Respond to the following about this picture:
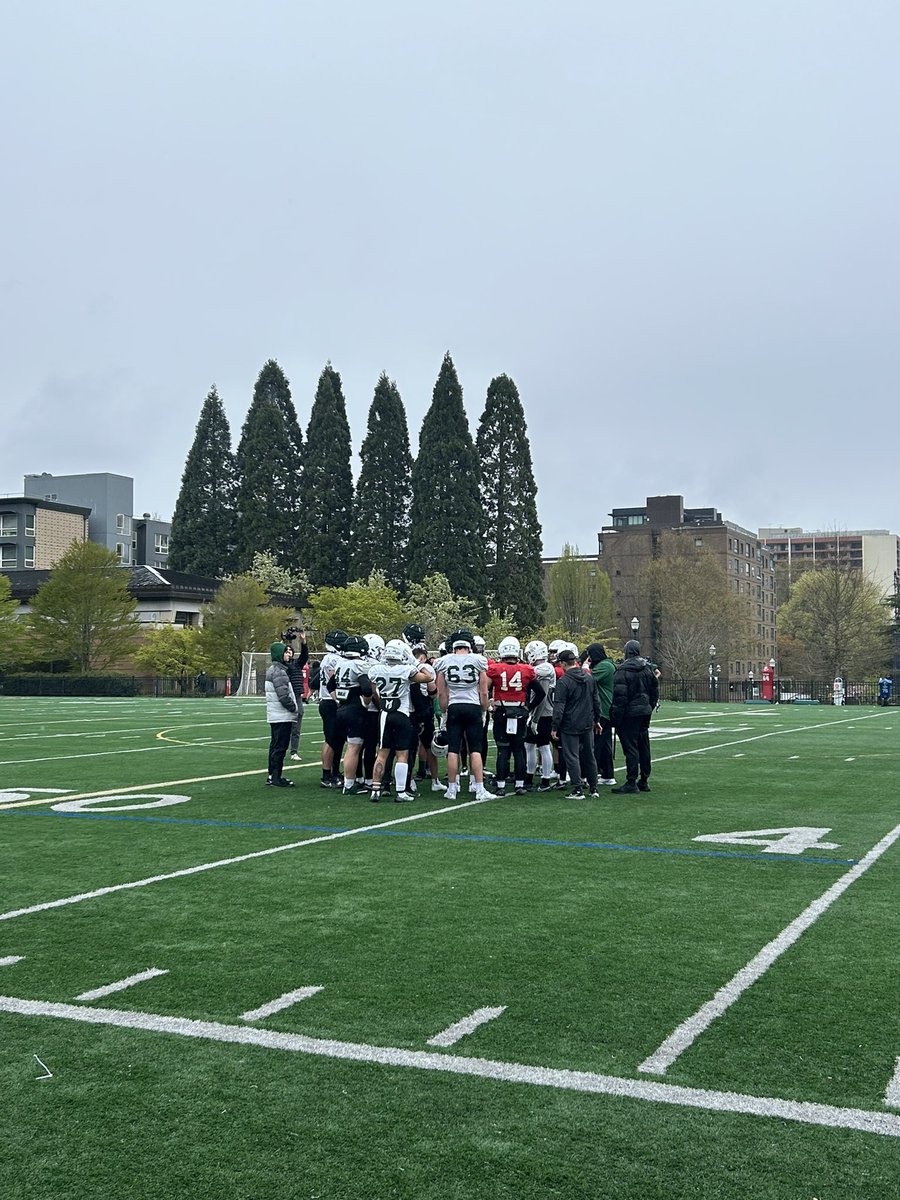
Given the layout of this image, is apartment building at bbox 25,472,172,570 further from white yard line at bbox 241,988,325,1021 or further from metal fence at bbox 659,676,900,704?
white yard line at bbox 241,988,325,1021

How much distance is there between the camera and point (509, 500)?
2891 inches

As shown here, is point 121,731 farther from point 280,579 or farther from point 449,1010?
point 280,579

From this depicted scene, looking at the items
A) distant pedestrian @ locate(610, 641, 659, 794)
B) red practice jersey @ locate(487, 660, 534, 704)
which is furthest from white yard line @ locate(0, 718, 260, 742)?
distant pedestrian @ locate(610, 641, 659, 794)

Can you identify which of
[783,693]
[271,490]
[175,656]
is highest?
[271,490]

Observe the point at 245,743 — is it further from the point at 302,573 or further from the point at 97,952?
the point at 302,573

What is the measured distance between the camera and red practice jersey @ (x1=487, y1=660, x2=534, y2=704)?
45.2 ft

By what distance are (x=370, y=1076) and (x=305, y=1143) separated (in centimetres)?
59

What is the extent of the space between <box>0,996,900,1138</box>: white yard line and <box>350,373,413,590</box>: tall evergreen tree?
226 ft

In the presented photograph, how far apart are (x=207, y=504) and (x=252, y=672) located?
2908cm

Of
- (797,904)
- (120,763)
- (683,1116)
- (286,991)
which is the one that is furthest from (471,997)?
(120,763)

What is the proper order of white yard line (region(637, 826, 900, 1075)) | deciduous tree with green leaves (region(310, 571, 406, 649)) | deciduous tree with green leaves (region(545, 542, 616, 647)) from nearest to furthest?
white yard line (region(637, 826, 900, 1075)), deciduous tree with green leaves (region(310, 571, 406, 649)), deciduous tree with green leaves (region(545, 542, 616, 647))

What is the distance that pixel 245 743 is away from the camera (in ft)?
71.3

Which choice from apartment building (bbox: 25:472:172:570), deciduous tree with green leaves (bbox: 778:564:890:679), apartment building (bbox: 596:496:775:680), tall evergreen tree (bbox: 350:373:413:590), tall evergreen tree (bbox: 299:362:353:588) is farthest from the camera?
apartment building (bbox: 596:496:775:680)

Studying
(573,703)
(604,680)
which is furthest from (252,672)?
(573,703)
